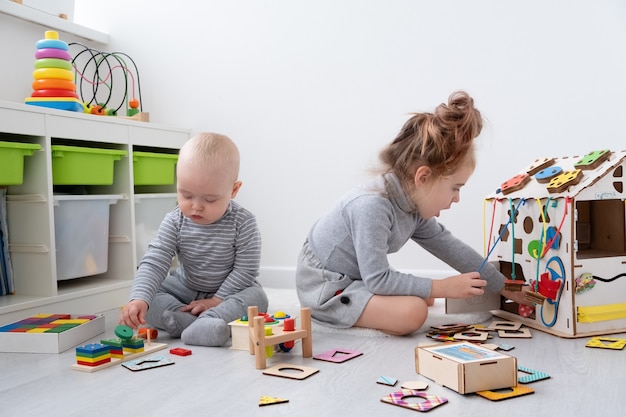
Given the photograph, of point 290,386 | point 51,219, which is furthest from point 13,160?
point 290,386

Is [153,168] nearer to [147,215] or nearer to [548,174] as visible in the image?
[147,215]

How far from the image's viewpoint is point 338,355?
122 cm

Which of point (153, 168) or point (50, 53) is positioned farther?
point (153, 168)

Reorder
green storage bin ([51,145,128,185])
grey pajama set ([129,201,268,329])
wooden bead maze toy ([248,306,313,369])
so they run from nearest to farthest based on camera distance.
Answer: wooden bead maze toy ([248,306,313,369]) → grey pajama set ([129,201,268,329]) → green storage bin ([51,145,128,185])

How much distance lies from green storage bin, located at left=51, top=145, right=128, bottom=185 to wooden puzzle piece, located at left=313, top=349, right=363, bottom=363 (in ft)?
3.17

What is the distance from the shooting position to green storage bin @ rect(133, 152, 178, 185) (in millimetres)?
2057

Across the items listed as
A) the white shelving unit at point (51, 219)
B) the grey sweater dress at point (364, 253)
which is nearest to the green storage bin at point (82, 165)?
the white shelving unit at point (51, 219)

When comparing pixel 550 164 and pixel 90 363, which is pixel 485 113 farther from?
pixel 90 363

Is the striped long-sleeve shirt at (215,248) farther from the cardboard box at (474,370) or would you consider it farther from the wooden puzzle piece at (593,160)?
the wooden puzzle piece at (593,160)

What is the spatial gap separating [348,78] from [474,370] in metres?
1.32

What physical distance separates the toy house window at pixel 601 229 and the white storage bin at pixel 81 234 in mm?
1324

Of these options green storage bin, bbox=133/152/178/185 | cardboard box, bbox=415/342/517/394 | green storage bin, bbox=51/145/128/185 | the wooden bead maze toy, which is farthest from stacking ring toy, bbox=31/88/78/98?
cardboard box, bbox=415/342/517/394

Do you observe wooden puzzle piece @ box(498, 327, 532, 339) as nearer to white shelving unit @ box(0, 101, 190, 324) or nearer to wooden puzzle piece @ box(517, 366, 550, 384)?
wooden puzzle piece @ box(517, 366, 550, 384)

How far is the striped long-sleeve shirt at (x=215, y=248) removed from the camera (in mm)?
1486
